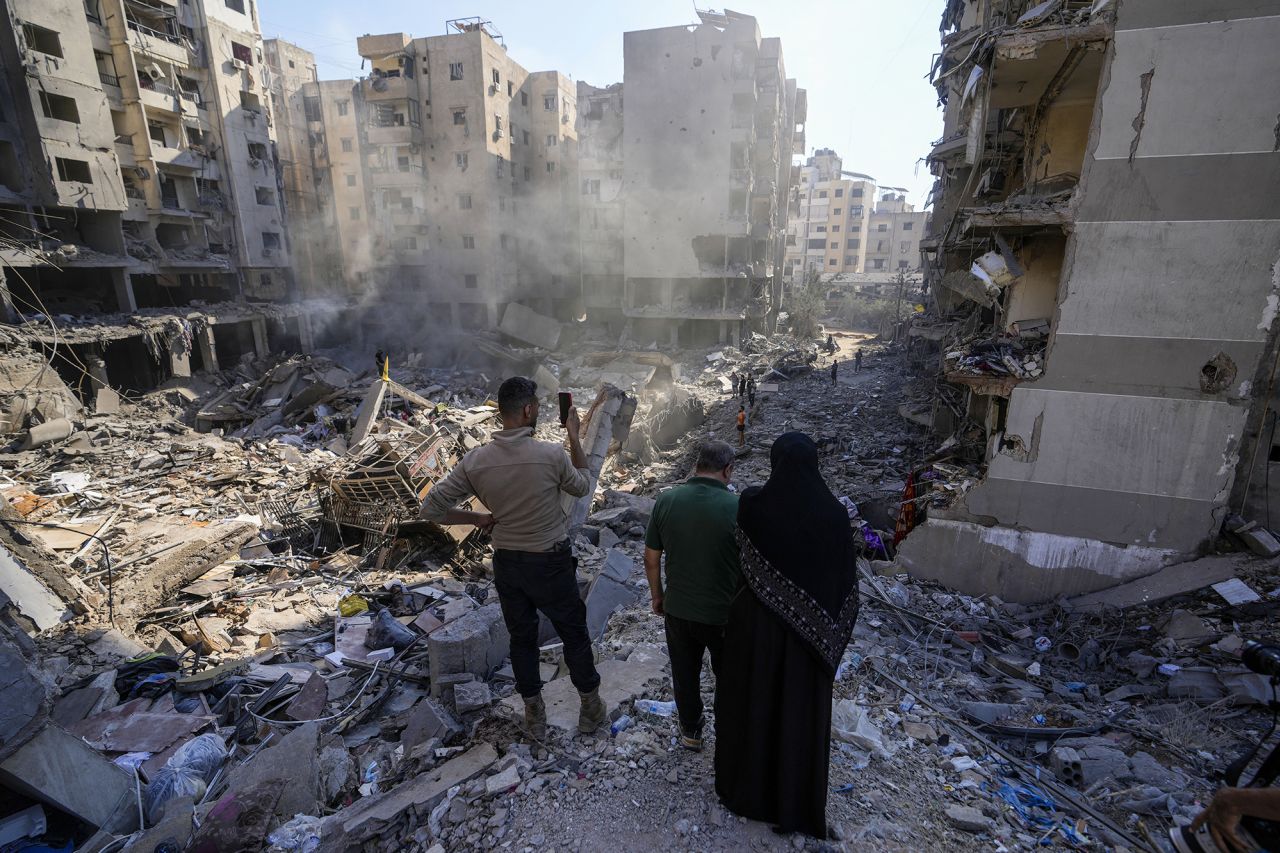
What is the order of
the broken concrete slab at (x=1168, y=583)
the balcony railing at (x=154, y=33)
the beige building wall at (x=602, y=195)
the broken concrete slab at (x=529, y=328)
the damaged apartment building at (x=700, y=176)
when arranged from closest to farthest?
1. the broken concrete slab at (x=1168, y=583)
2. the balcony railing at (x=154, y=33)
3. the damaged apartment building at (x=700, y=176)
4. the broken concrete slab at (x=529, y=328)
5. the beige building wall at (x=602, y=195)

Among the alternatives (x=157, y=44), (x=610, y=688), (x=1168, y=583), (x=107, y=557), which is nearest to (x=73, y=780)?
(x=610, y=688)

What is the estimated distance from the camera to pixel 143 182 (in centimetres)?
2411

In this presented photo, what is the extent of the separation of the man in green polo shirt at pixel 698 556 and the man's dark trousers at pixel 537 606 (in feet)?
1.80

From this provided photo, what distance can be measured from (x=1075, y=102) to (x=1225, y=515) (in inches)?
197

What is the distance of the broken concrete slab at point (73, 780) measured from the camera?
297 centimetres

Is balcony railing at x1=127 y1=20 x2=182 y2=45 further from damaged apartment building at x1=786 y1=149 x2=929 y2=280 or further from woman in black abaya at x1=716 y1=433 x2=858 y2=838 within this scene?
damaged apartment building at x1=786 y1=149 x2=929 y2=280

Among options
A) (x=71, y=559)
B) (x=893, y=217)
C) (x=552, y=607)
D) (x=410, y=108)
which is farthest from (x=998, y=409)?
(x=893, y=217)

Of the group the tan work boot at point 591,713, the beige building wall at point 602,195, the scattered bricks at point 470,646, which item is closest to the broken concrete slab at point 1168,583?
the tan work boot at point 591,713

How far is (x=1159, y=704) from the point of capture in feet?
15.5

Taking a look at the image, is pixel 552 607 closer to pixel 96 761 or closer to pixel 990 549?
pixel 96 761

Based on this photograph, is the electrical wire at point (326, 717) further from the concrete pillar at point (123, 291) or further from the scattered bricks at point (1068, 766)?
the concrete pillar at point (123, 291)

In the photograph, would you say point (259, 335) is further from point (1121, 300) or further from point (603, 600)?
point (1121, 300)

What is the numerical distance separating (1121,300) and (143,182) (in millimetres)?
33273

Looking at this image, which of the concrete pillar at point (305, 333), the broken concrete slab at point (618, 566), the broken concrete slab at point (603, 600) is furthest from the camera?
the concrete pillar at point (305, 333)
